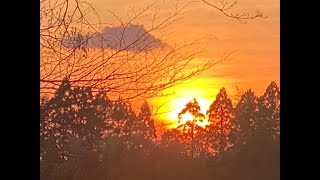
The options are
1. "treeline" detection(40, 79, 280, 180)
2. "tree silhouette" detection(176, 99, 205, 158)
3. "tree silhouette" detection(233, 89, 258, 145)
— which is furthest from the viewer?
"tree silhouette" detection(233, 89, 258, 145)

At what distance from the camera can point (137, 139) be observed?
5.48 metres

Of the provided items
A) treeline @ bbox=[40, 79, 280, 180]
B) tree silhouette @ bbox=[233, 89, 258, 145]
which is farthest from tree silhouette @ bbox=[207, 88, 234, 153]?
tree silhouette @ bbox=[233, 89, 258, 145]

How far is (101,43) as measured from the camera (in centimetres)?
263

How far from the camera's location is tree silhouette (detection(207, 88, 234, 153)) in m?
4.76

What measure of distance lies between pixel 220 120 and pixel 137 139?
0.94 meters

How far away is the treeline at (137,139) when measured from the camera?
10.7 feet

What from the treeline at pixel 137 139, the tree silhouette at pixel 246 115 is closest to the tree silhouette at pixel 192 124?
the treeline at pixel 137 139

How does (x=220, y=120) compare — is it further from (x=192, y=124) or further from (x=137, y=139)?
(x=137, y=139)

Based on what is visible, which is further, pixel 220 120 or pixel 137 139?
pixel 137 139

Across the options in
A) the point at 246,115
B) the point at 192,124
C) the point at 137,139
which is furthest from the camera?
the point at 246,115

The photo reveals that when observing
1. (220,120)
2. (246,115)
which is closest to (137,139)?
(220,120)

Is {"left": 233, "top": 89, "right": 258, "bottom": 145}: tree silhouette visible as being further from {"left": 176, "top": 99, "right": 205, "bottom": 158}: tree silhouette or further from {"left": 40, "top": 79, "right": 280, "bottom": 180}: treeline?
{"left": 176, "top": 99, "right": 205, "bottom": 158}: tree silhouette

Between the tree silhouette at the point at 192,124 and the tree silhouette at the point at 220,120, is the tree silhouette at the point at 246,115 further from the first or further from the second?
the tree silhouette at the point at 192,124
